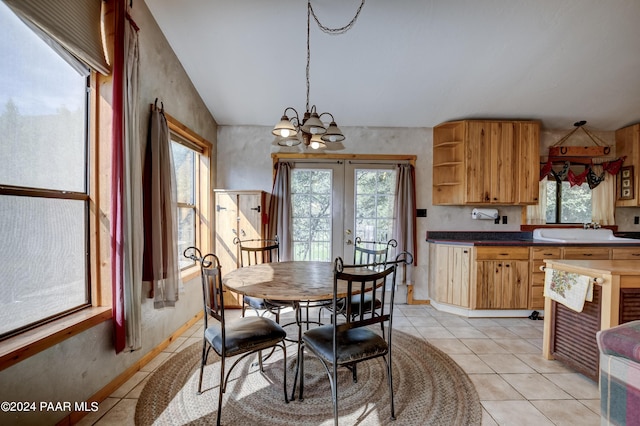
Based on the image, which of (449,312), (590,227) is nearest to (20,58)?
(449,312)

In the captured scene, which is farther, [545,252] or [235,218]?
[235,218]

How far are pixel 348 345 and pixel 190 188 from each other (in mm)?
2715

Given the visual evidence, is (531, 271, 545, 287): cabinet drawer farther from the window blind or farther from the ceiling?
the window blind

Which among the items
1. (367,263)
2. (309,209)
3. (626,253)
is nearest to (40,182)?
(367,263)

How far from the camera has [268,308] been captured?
2.29 meters

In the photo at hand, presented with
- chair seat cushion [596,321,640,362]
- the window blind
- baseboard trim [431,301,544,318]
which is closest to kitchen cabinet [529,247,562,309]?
baseboard trim [431,301,544,318]

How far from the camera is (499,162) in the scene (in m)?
3.52

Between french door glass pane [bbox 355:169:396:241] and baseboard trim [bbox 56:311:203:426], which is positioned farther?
french door glass pane [bbox 355:169:396:241]

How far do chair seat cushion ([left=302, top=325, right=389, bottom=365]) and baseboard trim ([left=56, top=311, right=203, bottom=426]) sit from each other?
1376mm

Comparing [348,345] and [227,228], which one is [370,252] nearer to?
[348,345]

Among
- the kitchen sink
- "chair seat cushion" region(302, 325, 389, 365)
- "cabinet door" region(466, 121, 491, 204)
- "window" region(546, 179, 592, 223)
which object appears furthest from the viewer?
"window" region(546, 179, 592, 223)

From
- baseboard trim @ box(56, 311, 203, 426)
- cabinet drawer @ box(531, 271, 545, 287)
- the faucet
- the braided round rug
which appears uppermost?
the faucet

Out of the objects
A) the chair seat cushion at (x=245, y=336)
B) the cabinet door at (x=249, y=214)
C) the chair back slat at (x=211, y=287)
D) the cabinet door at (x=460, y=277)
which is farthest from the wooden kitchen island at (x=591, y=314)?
the cabinet door at (x=249, y=214)

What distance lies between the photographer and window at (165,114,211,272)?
300 cm
